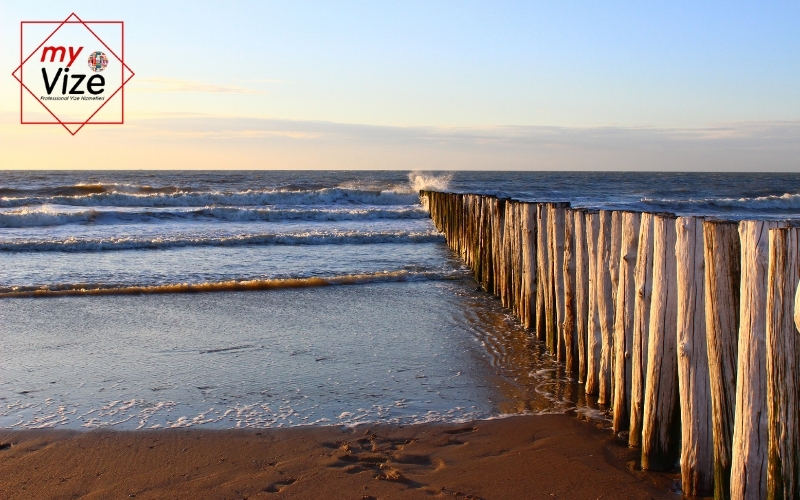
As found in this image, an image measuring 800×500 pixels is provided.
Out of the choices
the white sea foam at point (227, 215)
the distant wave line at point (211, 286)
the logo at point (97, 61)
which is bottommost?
the distant wave line at point (211, 286)

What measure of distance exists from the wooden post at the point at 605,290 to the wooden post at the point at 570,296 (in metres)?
0.78

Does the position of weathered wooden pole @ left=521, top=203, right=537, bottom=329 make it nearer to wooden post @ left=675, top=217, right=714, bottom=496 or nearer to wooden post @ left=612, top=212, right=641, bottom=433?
wooden post @ left=612, top=212, right=641, bottom=433

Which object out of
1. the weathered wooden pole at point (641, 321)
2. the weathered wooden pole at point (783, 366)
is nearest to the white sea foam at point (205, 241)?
the weathered wooden pole at point (641, 321)

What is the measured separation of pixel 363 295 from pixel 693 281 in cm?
634

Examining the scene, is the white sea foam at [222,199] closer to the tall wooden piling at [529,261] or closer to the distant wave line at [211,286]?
the distant wave line at [211,286]

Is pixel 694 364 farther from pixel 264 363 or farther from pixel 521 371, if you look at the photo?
pixel 264 363

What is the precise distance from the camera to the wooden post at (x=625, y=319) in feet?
13.7

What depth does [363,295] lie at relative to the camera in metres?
9.46

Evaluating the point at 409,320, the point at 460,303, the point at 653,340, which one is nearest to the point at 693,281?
the point at 653,340

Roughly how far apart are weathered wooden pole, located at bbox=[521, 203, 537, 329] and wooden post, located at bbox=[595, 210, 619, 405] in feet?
7.35

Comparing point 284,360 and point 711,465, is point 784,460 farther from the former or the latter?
point 284,360

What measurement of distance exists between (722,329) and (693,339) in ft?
0.73

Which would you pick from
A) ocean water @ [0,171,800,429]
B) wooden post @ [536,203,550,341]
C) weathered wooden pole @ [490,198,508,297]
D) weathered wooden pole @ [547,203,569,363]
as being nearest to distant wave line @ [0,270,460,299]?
ocean water @ [0,171,800,429]

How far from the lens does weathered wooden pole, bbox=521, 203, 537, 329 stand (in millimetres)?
7039
